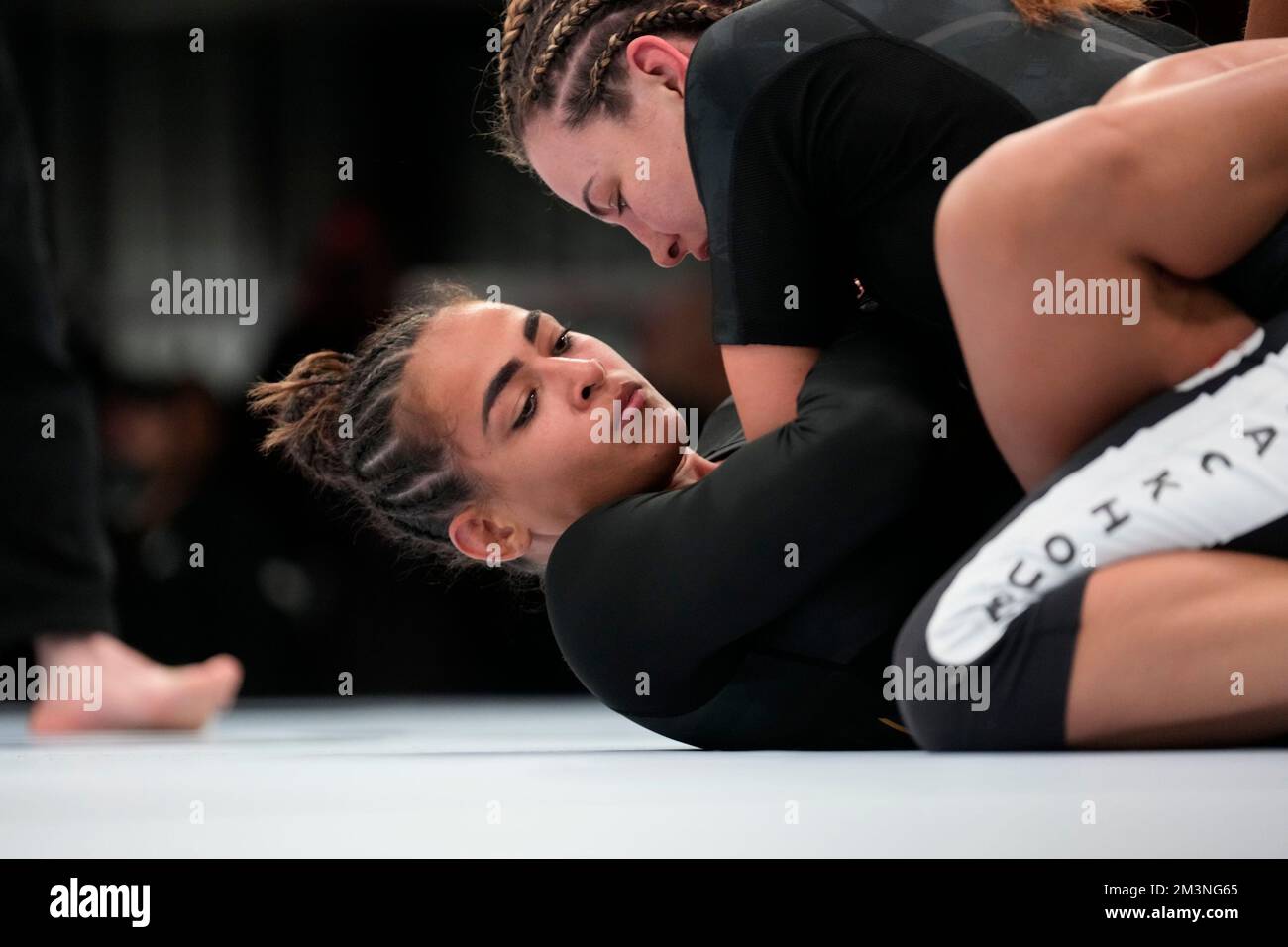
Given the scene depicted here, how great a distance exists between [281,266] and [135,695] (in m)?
2.12

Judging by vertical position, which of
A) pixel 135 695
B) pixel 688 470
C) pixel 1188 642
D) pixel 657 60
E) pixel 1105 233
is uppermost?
pixel 657 60

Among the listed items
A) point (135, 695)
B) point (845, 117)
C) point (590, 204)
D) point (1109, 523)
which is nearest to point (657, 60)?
point (590, 204)

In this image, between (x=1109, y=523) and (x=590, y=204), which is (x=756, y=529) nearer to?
(x=1109, y=523)

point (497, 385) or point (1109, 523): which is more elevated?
point (497, 385)

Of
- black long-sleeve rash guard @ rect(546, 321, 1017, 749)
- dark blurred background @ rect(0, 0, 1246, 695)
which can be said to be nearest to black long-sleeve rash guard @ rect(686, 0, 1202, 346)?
black long-sleeve rash guard @ rect(546, 321, 1017, 749)

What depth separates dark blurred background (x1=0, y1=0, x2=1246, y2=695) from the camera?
3039 mm

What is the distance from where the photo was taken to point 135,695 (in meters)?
1.44

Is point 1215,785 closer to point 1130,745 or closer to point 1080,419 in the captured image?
point 1130,745

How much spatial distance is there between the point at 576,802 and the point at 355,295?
7.98ft

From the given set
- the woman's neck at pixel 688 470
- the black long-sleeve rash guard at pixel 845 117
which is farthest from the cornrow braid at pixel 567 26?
the woman's neck at pixel 688 470

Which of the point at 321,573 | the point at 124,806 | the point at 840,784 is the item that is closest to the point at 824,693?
the point at 840,784

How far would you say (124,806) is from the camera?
2.75 ft

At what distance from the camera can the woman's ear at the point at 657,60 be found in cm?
139

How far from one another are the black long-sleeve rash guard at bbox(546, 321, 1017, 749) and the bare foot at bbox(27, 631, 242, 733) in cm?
46
